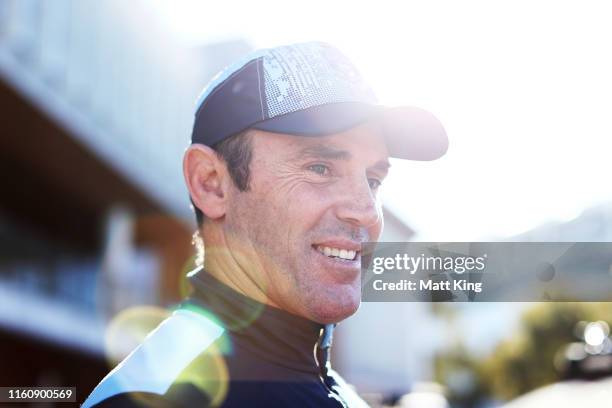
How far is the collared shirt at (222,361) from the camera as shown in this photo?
1655 millimetres

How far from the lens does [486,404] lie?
50.7 meters

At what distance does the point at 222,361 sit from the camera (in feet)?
5.88

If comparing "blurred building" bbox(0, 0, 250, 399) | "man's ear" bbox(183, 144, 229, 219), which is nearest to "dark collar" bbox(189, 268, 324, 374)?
"man's ear" bbox(183, 144, 229, 219)

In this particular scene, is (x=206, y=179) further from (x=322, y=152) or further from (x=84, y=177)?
(x=84, y=177)

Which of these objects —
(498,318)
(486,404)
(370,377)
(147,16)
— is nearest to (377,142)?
(147,16)

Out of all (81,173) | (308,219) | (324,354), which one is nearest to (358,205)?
(308,219)

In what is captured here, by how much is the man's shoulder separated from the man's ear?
308mm

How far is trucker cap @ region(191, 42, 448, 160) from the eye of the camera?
1941 millimetres

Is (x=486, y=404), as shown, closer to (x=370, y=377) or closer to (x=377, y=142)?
(x=370, y=377)

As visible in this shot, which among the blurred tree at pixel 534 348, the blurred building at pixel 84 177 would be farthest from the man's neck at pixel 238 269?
the blurred tree at pixel 534 348

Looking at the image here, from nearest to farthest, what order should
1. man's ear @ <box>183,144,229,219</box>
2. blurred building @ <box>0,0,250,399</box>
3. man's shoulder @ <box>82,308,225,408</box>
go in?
man's shoulder @ <box>82,308,225,408</box> → man's ear @ <box>183,144,229,219</box> → blurred building @ <box>0,0,250,399</box>

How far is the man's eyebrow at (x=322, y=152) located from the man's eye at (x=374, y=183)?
18 centimetres

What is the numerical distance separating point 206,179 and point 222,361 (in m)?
0.54

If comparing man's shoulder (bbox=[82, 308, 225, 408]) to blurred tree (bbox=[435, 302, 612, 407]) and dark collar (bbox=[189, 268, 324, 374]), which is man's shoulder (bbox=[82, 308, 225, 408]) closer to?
dark collar (bbox=[189, 268, 324, 374])
